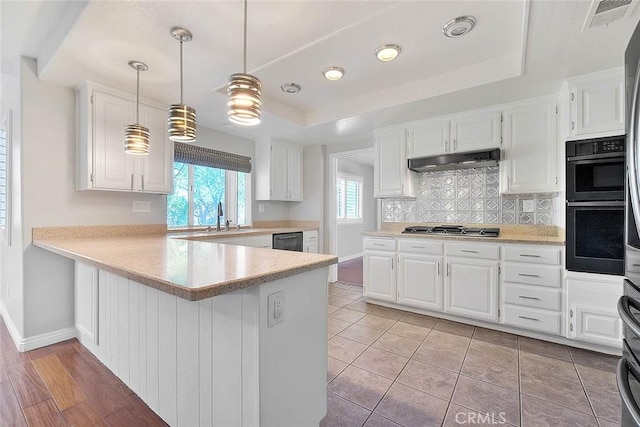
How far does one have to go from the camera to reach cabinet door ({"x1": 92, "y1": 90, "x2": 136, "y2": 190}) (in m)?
2.55

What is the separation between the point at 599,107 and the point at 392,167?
1.86 meters

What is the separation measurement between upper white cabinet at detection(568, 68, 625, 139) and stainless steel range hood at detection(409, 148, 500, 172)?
638 millimetres

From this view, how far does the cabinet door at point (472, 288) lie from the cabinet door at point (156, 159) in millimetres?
3039

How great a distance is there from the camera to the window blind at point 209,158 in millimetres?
3430

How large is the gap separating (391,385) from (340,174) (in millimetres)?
5120

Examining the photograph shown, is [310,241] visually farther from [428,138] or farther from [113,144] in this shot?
[113,144]

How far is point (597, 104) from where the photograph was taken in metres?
2.30

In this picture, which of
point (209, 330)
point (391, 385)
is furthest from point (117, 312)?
point (391, 385)

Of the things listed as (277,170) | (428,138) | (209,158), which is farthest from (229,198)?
(428,138)

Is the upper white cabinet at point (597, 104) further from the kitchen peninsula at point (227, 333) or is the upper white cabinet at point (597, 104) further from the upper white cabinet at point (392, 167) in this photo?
the kitchen peninsula at point (227, 333)

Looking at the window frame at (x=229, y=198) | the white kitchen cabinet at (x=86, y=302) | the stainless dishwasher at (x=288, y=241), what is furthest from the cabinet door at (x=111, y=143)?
the stainless dishwasher at (x=288, y=241)

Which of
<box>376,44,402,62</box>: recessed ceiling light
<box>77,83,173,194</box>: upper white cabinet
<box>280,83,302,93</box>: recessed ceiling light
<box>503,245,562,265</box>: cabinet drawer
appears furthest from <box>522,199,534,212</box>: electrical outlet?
<box>77,83,173,194</box>: upper white cabinet

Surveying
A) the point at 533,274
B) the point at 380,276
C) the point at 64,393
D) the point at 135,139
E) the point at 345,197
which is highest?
the point at 135,139

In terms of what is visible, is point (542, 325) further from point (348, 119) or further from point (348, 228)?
point (348, 228)
